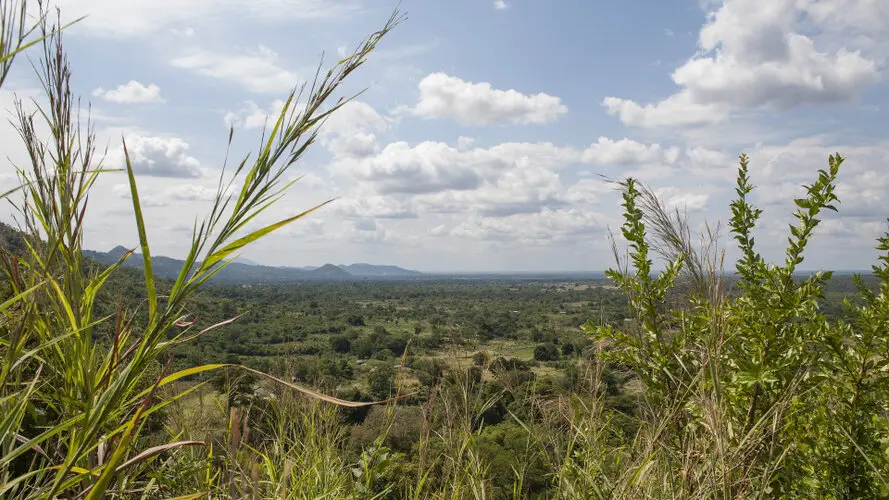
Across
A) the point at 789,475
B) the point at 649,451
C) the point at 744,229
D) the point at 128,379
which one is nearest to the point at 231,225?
the point at 128,379

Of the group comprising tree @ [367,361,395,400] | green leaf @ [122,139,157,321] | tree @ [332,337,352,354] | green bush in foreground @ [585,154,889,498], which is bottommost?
tree @ [332,337,352,354]

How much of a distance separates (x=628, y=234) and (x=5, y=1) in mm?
3017

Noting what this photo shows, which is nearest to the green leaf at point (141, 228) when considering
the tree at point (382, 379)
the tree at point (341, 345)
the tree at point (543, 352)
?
the tree at point (382, 379)

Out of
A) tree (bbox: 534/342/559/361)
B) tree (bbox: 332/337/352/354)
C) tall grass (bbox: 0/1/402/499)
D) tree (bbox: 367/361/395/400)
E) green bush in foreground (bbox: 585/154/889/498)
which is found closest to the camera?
tall grass (bbox: 0/1/402/499)

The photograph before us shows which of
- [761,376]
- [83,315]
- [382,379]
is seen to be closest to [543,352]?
[382,379]

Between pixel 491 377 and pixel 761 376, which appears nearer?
pixel 761 376

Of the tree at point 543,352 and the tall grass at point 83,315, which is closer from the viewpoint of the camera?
the tall grass at point 83,315

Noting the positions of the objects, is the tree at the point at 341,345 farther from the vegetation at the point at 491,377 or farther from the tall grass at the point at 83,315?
the tall grass at the point at 83,315

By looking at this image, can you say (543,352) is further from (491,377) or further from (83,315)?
(83,315)

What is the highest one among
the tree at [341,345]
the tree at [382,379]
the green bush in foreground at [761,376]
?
the green bush in foreground at [761,376]

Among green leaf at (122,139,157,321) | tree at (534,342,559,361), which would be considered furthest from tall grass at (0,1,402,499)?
tree at (534,342,559,361)

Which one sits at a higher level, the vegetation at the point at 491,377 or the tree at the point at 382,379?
the vegetation at the point at 491,377

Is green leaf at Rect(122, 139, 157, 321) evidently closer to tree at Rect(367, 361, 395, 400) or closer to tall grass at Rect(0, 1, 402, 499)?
tall grass at Rect(0, 1, 402, 499)

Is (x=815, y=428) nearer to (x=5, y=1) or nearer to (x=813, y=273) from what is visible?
(x=813, y=273)
